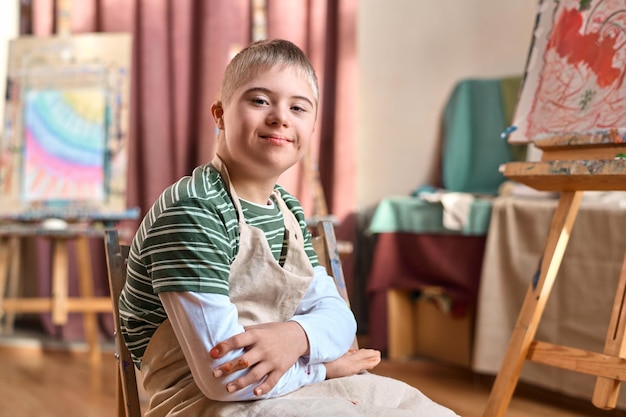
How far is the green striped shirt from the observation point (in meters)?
1.02

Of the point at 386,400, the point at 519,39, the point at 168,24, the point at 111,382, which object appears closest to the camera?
the point at 386,400

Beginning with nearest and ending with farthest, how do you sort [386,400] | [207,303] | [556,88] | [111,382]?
[207,303] → [386,400] → [556,88] → [111,382]

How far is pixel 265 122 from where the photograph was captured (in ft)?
3.70

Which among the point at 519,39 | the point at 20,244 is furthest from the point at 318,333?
the point at 20,244

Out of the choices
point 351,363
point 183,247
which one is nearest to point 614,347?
point 351,363

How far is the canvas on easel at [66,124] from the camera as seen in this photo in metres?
3.23

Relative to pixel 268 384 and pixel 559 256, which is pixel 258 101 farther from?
pixel 559 256

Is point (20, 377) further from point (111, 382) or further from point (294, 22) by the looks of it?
point (294, 22)

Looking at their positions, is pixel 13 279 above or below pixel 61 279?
below

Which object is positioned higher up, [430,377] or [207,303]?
[207,303]

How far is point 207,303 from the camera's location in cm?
101

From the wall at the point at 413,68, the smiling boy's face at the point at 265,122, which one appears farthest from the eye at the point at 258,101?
the wall at the point at 413,68

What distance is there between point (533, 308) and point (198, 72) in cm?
224

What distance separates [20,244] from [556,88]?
2.72 m
